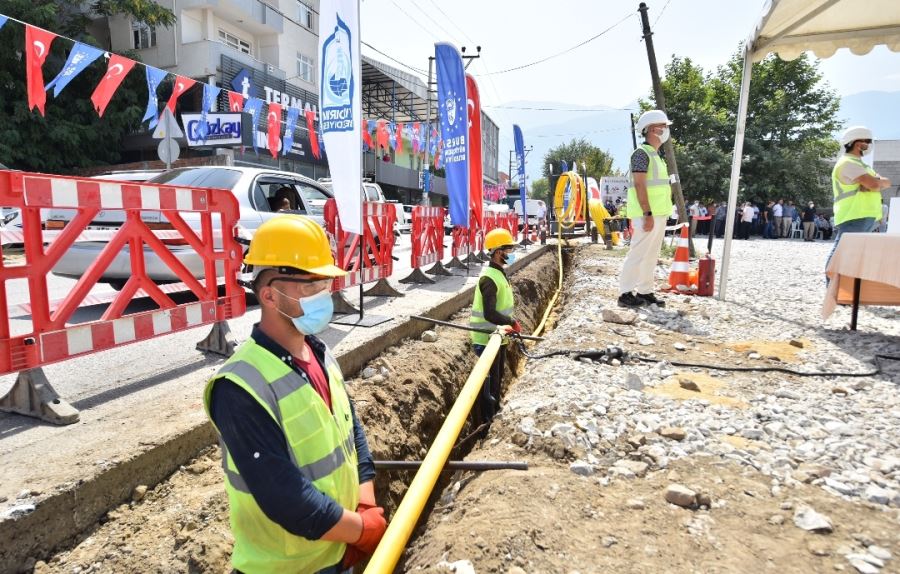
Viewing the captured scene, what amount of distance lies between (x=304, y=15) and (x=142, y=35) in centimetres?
853

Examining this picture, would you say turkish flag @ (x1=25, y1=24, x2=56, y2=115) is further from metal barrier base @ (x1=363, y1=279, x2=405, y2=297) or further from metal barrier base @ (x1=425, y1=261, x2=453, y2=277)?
metal barrier base @ (x1=363, y1=279, x2=405, y2=297)

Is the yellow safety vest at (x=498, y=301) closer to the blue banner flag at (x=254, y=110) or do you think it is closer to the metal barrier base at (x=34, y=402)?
the metal barrier base at (x=34, y=402)

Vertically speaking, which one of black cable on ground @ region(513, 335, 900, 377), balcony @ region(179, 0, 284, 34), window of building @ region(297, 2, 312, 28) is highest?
window of building @ region(297, 2, 312, 28)

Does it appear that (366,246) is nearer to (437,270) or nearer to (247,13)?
(437,270)

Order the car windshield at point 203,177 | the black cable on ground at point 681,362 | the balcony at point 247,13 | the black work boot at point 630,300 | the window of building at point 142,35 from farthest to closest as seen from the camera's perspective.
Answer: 1. the window of building at point 142,35
2. the balcony at point 247,13
3. the black work boot at point 630,300
4. the car windshield at point 203,177
5. the black cable on ground at point 681,362

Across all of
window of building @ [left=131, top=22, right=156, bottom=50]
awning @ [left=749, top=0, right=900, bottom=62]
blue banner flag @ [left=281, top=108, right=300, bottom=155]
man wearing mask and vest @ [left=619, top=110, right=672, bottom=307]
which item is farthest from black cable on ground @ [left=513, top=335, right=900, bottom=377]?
window of building @ [left=131, top=22, right=156, bottom=50]

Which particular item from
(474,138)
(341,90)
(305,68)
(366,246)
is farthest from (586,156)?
(341,90)

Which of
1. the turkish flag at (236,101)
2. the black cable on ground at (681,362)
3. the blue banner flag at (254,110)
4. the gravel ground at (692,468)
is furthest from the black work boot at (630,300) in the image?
the turkish flag at (236,101)

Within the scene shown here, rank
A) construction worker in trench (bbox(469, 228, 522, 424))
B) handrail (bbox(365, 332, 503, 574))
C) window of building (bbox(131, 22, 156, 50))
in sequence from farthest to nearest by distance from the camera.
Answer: window of building (bbox(131, 22, 156, 50)) → construction worker in trench (bbox(469, 228, 522, 424)) → handrail (bbox(365, 332, 503, 574))

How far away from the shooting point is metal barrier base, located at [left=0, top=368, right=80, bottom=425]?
2789mm

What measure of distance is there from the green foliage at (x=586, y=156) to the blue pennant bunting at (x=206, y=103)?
1931 inches

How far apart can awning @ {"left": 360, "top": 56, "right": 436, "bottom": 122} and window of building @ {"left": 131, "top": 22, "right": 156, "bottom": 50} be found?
32.3 feet

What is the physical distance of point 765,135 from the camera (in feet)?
97.9

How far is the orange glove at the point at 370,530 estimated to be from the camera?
1.61 m
